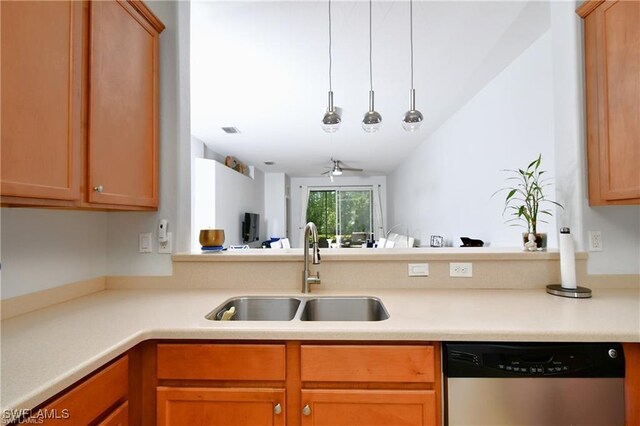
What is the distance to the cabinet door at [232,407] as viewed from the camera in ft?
3.50

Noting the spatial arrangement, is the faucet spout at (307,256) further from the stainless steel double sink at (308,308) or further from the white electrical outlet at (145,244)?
the white electrical outlet at (145,244)

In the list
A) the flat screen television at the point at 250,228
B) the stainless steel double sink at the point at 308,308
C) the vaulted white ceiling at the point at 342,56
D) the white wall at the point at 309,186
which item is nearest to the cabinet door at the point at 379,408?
the stainless steel double sink at the point at 308,308

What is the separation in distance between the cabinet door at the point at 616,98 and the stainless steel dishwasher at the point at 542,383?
2.56ft

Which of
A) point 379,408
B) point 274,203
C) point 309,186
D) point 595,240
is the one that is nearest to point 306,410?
point 379,408

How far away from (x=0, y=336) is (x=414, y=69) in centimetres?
A: 306

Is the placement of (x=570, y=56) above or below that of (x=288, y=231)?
above

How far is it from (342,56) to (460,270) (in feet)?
6.26

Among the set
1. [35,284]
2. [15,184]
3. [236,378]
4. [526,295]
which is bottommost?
[236,378]

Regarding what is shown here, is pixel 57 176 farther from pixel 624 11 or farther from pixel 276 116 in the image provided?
pixel 276 116

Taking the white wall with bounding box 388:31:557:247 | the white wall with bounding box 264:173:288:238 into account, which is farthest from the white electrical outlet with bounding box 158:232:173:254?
the white wall with bounding box 264:173:288:238

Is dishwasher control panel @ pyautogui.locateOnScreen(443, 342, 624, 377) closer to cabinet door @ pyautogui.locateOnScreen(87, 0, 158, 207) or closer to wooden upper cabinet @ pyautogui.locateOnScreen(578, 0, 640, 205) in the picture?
wooden upper cabinet @ pyautogui.locateOnScreen(578, 0, 640, 205)

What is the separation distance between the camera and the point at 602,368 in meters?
1.02

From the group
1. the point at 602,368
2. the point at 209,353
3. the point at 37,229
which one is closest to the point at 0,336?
the point at 37,229

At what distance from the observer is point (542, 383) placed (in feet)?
3.35
